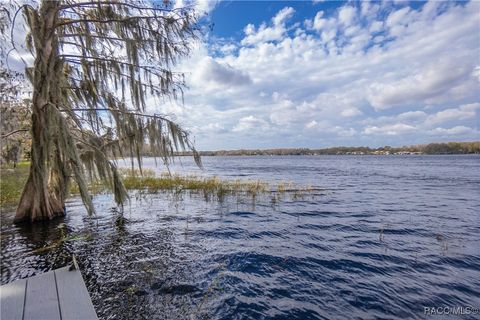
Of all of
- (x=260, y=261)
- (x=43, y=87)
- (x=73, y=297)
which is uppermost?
(x=43, y=87)

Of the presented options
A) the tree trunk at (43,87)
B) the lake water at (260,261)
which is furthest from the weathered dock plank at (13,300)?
the tree trunk at (43,87)

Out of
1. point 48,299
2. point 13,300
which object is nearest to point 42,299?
point 48,299

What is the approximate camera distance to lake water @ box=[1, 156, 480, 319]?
15.3ft

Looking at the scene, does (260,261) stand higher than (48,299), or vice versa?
(48,299)

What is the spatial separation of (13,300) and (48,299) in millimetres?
437

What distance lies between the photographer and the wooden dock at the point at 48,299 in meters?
3.04

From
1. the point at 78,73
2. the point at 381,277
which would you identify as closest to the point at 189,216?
the point at 78,73

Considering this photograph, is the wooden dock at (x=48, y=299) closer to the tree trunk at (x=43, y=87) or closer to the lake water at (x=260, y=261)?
the lake water at (x=260, y=261)

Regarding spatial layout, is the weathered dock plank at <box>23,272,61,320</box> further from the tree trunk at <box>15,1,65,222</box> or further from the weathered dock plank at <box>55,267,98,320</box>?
the tree trunk at <box>15,1,65,222</box>

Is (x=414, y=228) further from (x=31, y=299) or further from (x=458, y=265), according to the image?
(x=31, y=299)

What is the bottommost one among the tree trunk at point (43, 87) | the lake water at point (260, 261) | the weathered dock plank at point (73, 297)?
the lake water at point (260, 261)

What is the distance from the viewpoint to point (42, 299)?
3.36 m

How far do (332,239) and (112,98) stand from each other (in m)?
9.26

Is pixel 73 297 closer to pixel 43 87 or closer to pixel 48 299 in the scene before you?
pixel 48 299
